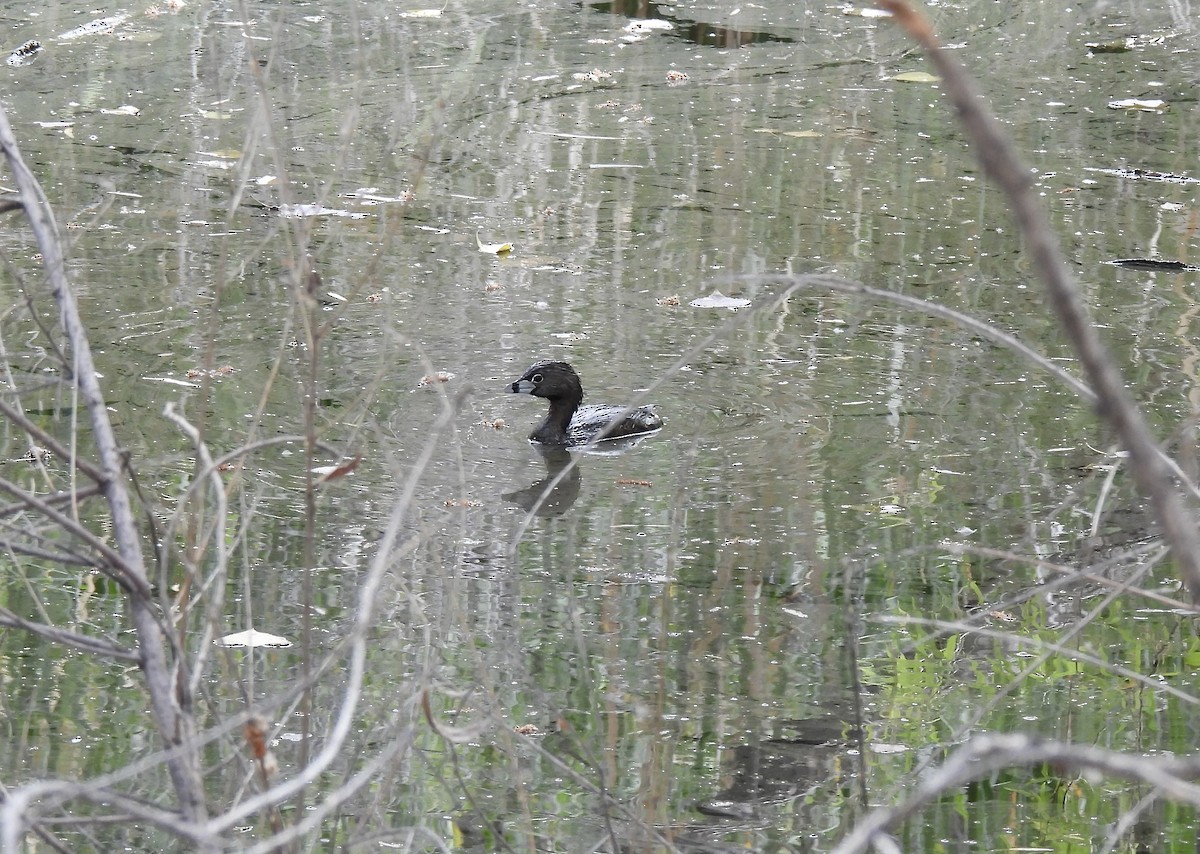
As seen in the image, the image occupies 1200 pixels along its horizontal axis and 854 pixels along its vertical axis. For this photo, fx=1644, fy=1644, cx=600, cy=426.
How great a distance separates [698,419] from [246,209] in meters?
3.23

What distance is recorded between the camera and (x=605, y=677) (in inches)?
168

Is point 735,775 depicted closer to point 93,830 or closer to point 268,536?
point 93,830

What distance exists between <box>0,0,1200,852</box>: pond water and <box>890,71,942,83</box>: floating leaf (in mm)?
97

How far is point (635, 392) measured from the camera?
20.9 ft

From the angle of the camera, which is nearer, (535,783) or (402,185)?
(535,783)

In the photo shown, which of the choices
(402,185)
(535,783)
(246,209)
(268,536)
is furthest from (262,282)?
(535,783)

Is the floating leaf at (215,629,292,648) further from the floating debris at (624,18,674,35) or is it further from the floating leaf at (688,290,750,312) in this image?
the floating debris at (624,18,674,35)

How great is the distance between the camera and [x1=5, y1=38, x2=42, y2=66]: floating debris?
1085cm

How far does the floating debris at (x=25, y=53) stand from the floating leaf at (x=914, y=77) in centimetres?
580

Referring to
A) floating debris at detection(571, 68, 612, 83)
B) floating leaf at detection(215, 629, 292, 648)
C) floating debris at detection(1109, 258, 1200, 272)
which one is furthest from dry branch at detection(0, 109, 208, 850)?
floating debris at detection(571, 68, 612, 83)

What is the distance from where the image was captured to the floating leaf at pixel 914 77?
440 inches

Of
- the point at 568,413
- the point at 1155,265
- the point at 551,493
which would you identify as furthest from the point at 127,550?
the point at 1155,265

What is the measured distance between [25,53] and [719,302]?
592cm

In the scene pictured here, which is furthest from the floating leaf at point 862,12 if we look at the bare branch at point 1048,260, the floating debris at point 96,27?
the bare branch at point 1048,260
